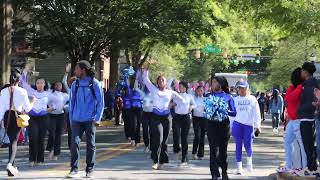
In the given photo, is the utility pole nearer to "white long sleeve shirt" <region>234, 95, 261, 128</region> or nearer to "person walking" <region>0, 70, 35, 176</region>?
"person walking" <region>0, 70, 35, 176</region>

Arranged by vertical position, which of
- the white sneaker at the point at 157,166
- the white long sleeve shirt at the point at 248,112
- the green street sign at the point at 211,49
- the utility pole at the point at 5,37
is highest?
the green street sign at the point at 211,49

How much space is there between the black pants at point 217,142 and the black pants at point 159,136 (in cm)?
166

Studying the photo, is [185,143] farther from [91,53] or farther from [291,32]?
[91,53]

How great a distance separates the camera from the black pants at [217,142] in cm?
1002

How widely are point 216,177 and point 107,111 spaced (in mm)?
19775

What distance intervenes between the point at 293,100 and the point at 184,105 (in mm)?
2947

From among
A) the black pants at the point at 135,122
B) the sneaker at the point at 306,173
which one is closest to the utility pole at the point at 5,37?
the black pants at the point at 135,122

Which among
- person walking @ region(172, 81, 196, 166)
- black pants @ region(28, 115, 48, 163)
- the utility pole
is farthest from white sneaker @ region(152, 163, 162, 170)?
the utility pole

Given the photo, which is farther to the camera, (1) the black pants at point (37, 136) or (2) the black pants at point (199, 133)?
(2) the black pants at point (199, 133)

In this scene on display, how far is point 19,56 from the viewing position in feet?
88.1

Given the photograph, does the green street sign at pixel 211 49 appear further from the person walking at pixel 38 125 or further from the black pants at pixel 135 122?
the person walking at pixel 38 125

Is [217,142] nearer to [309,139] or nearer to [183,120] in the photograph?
[309,139]

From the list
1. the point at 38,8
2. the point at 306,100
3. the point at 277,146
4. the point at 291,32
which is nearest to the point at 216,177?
the point at 306,100

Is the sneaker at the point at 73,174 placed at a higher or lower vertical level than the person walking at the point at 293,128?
lower
